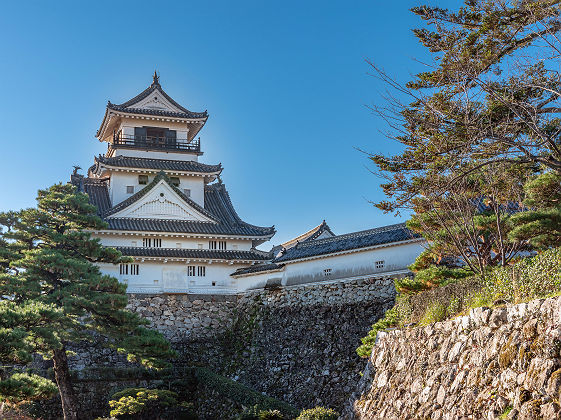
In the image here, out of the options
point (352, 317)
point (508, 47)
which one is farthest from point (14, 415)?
point (508, 47)

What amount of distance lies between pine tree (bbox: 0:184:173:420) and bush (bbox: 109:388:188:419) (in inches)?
47.7

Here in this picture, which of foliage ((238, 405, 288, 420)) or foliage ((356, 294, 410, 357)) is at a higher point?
foliage ((356, 294, 410, 357))

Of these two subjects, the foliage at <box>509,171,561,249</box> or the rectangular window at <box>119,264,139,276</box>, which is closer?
the foliage at <box>509,171,561,249</box>

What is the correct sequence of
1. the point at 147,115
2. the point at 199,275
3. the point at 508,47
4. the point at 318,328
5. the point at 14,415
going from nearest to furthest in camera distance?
the point at 508,47 → the point at 14,415 → the point at 318,328 → the point at 199,275 → the point at 147,115

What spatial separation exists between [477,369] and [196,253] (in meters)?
21.7

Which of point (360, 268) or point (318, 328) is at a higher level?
point (360, 268)

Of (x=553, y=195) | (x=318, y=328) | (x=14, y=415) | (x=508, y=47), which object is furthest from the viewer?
(x=318, y=328)

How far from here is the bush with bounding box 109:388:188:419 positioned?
23.9m

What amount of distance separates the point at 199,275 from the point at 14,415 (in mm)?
10865

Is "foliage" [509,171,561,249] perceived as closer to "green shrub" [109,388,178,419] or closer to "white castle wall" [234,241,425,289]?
"white castle wall" [234,241,425,289]

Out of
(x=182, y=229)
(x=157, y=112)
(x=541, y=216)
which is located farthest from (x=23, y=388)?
(x=157, y=112)

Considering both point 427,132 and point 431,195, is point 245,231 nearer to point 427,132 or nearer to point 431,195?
point 431,195

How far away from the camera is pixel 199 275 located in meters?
32.3

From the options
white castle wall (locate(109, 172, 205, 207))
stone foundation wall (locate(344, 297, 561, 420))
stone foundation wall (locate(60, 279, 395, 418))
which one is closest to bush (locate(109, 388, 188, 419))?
stone foundation wall (locate(60, 279, 395, 418))
